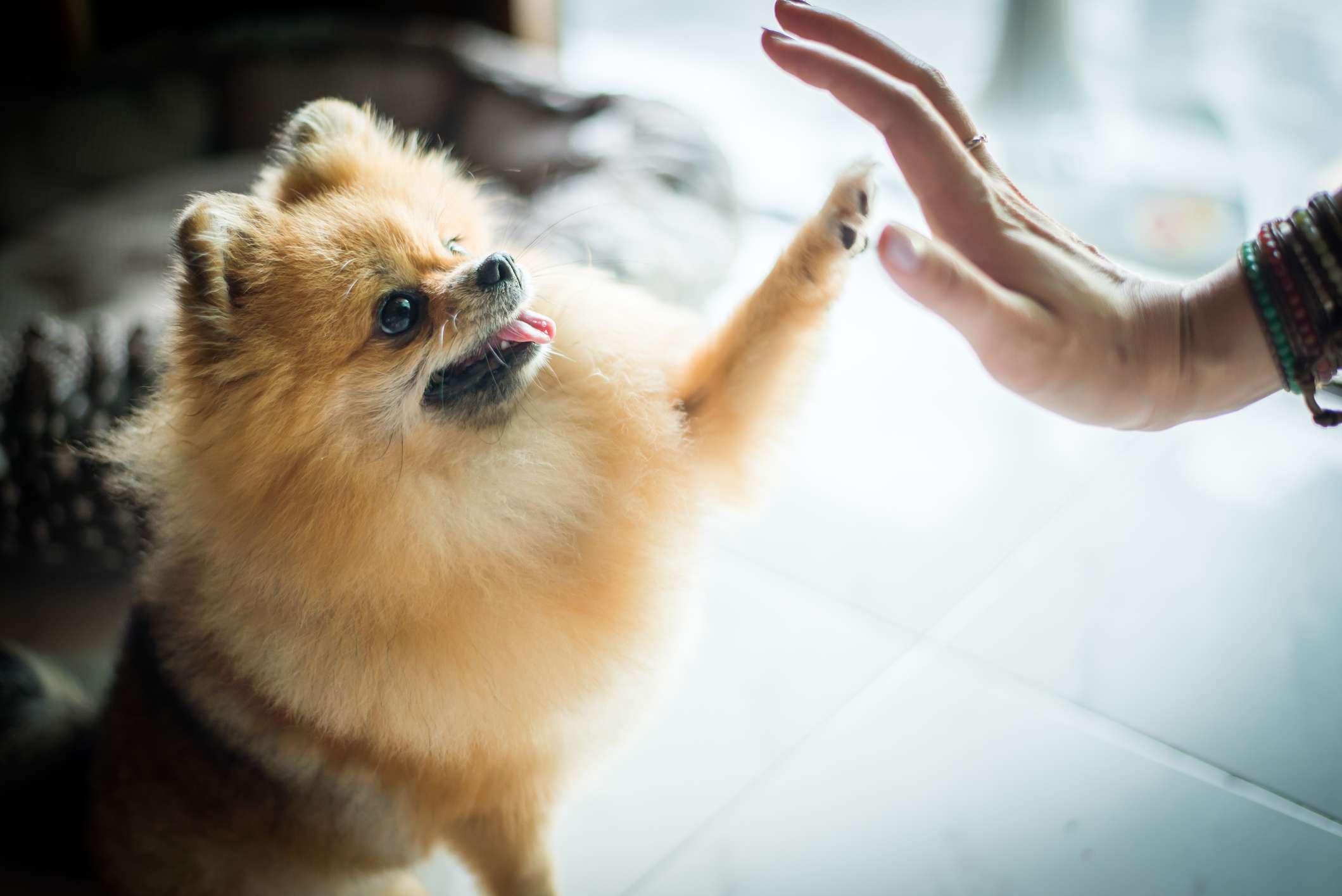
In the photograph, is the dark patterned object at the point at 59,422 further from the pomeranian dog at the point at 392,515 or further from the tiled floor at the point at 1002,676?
the tiled floor at the point at 1002,676

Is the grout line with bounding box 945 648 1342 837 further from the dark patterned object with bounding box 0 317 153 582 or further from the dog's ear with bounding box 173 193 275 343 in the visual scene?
the dark patterned object with bounding box 0 317 153 582

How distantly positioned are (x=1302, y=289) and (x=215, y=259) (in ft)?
3.32

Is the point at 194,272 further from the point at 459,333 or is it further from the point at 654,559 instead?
the point at 654,559

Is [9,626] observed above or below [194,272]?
below

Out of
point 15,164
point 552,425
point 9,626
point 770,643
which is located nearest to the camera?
point 552,425

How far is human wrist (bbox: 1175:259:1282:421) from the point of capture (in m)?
0.92

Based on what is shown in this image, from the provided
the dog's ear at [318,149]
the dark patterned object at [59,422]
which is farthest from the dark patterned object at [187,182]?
the dog's ear at [318,149]

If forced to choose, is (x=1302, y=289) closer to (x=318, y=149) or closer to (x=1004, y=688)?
(x=1004, y=688)

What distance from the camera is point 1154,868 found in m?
1.16

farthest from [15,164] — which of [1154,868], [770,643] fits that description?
[1154,868]

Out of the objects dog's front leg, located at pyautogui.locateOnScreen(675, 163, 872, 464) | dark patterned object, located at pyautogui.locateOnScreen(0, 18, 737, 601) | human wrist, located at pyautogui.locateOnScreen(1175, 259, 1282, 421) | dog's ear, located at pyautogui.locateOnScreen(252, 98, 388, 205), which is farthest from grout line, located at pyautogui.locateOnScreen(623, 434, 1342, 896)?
dog's ear, located at pyautogui.locateOnScreen(252, 98, 388, 205)

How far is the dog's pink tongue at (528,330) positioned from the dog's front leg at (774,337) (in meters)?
0.21

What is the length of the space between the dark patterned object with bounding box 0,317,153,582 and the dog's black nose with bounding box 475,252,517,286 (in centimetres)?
104

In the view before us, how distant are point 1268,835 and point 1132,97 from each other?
6.36 feet
